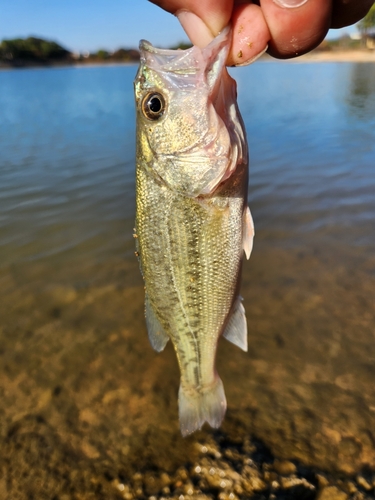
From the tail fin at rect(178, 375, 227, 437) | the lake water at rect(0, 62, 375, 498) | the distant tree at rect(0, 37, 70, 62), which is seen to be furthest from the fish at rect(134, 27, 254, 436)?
the distant tree at rect(0, 37, 70, 62)

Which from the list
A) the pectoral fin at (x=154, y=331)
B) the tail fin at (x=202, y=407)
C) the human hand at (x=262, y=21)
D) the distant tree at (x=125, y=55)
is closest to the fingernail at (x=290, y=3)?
the human hand at (x=262, y=21)

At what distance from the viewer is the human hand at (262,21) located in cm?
183

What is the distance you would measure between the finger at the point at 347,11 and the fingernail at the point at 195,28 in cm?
67

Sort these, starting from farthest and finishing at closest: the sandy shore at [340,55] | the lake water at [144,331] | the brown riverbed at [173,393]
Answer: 1. the sandy shore at [340,55]
2. the lake water at [144,331]
3. the brown riverbed at [173,393]

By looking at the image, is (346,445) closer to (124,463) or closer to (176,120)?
(124,463)

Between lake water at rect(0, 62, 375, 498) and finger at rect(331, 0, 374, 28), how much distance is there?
10.5ft

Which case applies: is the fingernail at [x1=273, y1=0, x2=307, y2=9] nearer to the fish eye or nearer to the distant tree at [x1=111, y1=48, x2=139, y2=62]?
the fish eye

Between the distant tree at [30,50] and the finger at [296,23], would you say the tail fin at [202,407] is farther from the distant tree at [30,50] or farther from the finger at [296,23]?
the distant tree at [30,50]

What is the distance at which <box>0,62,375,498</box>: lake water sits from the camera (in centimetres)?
356

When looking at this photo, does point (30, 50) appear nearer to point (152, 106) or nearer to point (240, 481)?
point (152, 106)

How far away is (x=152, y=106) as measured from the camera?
7.59 feet

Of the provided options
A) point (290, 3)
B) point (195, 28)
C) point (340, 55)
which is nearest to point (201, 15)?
point (195, 28)

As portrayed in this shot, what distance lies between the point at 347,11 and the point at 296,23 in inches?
15.9

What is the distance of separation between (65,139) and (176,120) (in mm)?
14650
